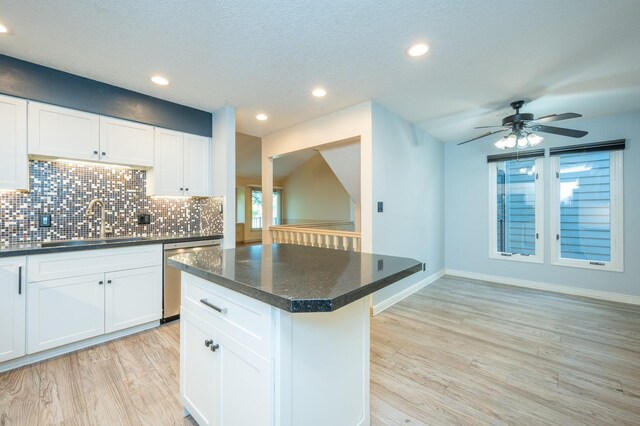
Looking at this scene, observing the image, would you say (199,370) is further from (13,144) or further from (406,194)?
(406,194)

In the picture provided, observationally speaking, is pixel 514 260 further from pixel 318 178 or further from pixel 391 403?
pixel 318 178

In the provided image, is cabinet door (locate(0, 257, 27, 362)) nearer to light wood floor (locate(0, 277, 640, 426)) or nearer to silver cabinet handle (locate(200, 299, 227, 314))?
light wood floor (locate(0, 277, 640, 426))

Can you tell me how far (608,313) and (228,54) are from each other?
15.7ft

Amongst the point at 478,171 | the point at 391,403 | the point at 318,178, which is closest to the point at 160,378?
the point at 391,403

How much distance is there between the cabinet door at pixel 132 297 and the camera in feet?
7.99

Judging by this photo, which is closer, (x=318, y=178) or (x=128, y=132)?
(x=128, y=132)

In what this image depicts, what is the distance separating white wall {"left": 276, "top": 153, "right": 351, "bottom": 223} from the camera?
795cm

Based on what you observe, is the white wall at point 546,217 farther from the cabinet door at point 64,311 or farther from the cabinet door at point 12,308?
the cabinet door at point 12,308

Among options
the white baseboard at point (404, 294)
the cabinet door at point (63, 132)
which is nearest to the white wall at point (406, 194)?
the white baseboard at point (404, 294)

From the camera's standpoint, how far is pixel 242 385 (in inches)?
43.9

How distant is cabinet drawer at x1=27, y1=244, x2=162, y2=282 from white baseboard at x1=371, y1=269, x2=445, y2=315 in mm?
2409

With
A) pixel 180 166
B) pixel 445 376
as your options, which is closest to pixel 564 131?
pixel 445 376

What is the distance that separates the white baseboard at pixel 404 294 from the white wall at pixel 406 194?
0.02 meters

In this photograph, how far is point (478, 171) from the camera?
461cm
